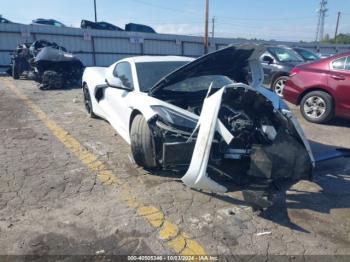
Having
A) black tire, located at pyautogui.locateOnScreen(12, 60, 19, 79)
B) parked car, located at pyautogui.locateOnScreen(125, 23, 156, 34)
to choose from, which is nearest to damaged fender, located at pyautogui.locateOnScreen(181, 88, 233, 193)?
black tire, located at pyautogui.locateOnScreen(12, 60, 19, 79)

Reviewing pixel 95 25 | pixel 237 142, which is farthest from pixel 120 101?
pixel 95 25

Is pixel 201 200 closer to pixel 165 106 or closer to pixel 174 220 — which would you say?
pixel 174 220

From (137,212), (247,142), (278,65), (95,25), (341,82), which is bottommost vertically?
(137,212)

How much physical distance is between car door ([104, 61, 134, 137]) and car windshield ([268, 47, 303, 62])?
19.0 ft

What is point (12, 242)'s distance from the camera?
277 cm

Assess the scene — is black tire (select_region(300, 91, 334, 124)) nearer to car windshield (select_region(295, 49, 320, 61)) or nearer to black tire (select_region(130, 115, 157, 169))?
car windshield (select_region(295, 49, 320, 61))

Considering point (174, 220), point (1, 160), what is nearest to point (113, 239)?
point (174, 220)

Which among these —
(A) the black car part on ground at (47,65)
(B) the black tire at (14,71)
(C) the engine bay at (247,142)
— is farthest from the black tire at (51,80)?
(C) the engine bay at (247,142)

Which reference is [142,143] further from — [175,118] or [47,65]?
[47,65]

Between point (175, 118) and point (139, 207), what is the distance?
105 cm

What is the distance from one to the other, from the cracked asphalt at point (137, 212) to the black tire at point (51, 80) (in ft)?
21.1

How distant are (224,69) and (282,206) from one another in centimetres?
202

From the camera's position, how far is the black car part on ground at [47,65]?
1108cm

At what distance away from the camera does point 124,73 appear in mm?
5223
